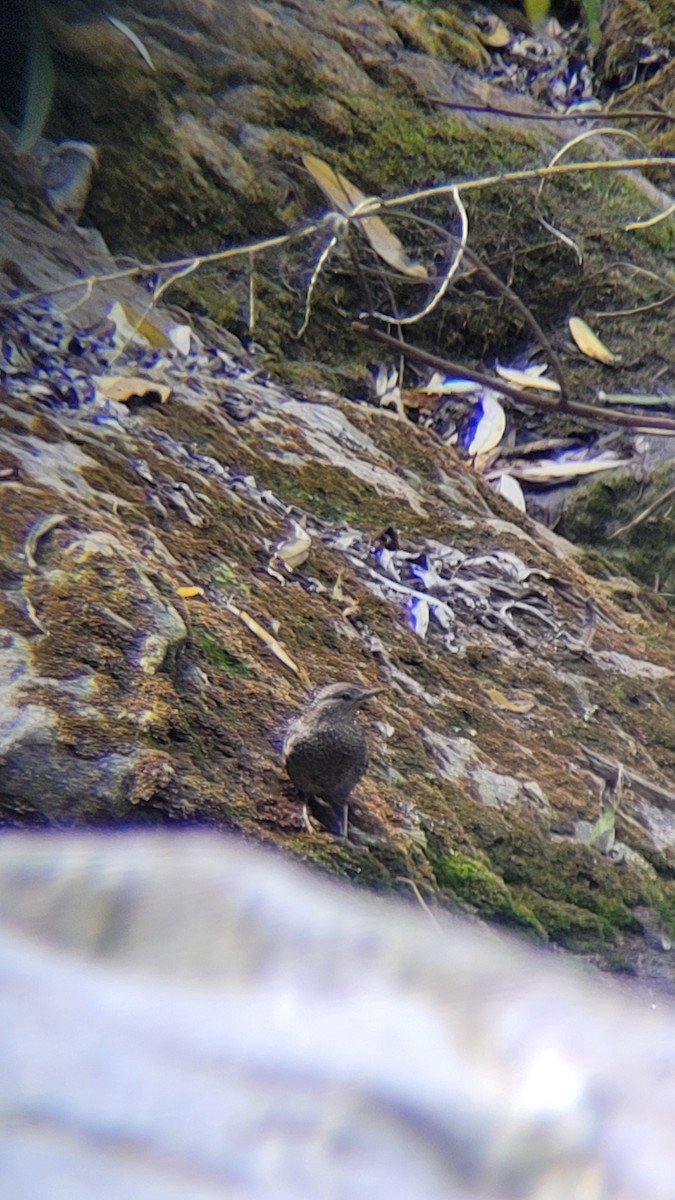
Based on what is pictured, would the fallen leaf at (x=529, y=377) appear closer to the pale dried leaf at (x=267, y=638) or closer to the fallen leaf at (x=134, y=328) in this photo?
the fallen leaf at (x=134, y=328)

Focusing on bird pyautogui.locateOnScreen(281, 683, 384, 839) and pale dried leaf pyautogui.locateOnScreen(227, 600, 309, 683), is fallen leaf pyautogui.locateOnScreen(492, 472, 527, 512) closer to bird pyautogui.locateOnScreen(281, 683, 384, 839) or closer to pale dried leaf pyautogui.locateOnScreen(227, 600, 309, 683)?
pale dried leaf pyautogui.locateOnScreen(227, 600, 309, 683)

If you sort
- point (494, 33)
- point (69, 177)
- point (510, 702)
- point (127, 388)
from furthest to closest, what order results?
point (494, 33) → point (69, 177) → point (127, 388) → point (510, 702)

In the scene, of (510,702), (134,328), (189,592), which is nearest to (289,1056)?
(189,592)

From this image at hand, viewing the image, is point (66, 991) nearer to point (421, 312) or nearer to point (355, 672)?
point (355, 672)

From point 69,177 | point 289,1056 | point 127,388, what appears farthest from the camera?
point 69,177

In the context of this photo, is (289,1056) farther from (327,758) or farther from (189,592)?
(189,592)

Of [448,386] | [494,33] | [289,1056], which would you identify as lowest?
[448,386]
